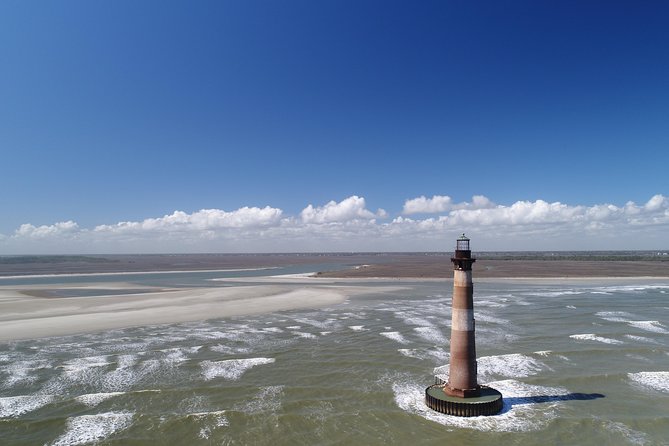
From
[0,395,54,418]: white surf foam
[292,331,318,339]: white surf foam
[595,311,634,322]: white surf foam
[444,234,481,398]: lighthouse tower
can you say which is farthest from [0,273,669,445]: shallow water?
[444,234,481,398]: lighthouse tower

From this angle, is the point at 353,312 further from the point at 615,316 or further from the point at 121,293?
the point at 121,293

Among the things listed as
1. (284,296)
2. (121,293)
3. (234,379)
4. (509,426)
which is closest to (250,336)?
(234,379)

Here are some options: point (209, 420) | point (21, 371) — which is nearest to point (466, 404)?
point (209, 420)

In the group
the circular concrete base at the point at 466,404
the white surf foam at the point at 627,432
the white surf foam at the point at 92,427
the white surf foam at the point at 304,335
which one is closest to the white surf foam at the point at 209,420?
the white surf foam at the point at 92,427

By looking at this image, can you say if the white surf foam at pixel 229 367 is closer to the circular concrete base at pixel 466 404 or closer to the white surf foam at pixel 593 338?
the circular concrete base at pixel 466 404

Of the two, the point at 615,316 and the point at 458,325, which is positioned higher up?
the point at 458,325
